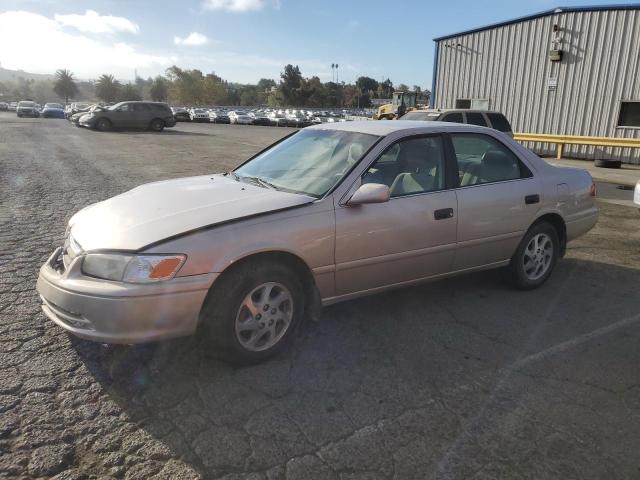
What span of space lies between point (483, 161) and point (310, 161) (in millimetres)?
1555

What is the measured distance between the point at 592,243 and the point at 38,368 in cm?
632

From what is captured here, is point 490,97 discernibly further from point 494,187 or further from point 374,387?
point 374,387

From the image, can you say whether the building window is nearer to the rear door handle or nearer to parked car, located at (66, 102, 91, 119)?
the rear door handle

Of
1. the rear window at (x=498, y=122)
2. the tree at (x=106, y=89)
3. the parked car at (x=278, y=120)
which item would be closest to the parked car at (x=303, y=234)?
the rear window at (x=498, y=122)

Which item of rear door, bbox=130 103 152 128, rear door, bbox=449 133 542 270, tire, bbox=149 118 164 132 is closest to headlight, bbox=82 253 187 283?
rear door, bbox=449 133 542 270

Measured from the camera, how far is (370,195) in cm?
339

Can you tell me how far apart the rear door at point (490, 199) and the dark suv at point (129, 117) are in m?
A: 26.1

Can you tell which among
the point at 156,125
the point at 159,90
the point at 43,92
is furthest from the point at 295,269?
the point at 43,92

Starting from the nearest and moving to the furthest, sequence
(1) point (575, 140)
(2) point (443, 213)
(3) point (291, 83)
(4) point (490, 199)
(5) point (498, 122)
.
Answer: (2) point (443, 213) → (4) point (490, 199) → (5) point (498, 122) → (1) point (575, 140) → (3) point (291, 83)

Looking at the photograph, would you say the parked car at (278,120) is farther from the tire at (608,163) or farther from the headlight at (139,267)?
the headlight at (139,267)

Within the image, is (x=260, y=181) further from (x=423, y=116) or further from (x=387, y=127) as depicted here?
(x=423, y=116)

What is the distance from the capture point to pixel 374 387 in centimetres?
303

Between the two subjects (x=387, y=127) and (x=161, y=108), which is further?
(x=161, y=108)

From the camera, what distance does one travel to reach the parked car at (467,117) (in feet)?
37.9
